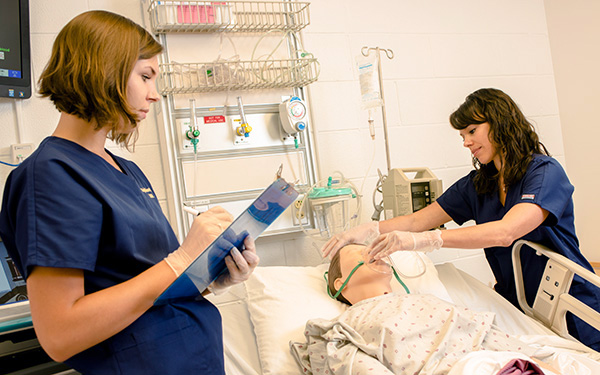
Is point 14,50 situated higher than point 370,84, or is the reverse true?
point 14,50

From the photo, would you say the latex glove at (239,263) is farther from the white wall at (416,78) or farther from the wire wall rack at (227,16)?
the wire wall rack at (227,16)

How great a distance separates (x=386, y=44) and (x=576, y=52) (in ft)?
4.24

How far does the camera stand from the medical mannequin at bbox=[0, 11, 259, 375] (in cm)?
82

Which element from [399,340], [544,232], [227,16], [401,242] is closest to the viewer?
[399,340]

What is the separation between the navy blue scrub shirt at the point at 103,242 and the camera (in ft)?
2.68

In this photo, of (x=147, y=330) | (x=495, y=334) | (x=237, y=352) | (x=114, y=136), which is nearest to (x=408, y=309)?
(x=495, y=334)

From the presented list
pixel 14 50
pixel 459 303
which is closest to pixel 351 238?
pixel 459 303

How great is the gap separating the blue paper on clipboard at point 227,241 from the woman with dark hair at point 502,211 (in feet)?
2.62

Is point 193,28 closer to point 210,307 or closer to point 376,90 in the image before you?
point 376,90

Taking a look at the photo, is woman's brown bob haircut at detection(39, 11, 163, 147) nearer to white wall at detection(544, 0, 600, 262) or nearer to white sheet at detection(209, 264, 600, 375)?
white sheet at detection(209, 264, 600, 375)

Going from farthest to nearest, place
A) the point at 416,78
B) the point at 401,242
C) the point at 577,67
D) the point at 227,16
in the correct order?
the point at 577,67 < the point at 416,78 < the point at 227,16 < the point at 401,242

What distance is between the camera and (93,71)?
89 cm

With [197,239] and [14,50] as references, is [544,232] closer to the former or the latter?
[197,239]

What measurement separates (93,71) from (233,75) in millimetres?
1273
